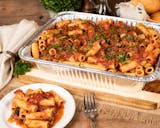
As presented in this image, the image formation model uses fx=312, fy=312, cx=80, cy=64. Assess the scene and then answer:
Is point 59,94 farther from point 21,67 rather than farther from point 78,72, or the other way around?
point 21,67

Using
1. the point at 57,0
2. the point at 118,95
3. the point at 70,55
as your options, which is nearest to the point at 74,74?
the point at 70,55

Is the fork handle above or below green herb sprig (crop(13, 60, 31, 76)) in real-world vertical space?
below

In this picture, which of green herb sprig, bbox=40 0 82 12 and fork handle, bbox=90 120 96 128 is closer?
fork handle, bbox=90 120 96 128

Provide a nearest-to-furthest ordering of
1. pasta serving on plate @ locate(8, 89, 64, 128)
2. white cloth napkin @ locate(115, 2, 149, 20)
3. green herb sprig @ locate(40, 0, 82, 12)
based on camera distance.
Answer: pasta serving on plate @ locate(8, 89, 64, 128) → white cloth napkin @ locate(115, 2, 149, 20) → green herb sprig @ locate(40, 0, 82, 12)

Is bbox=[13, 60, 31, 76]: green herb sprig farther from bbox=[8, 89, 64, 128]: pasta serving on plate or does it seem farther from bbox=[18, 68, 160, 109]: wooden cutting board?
bbox=[8, 89, 64, 128]: pasta serving on plate

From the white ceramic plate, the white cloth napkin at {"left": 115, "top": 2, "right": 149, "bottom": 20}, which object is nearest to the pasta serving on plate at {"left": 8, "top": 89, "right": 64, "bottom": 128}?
the white ceramic plate

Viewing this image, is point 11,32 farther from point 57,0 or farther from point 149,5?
point 149,5

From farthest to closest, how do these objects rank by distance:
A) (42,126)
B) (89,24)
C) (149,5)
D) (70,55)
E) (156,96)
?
(149,5) < (89,24) < (70,55) < (156,96) < (42,126)

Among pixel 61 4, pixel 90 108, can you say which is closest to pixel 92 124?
pixel 90 108
